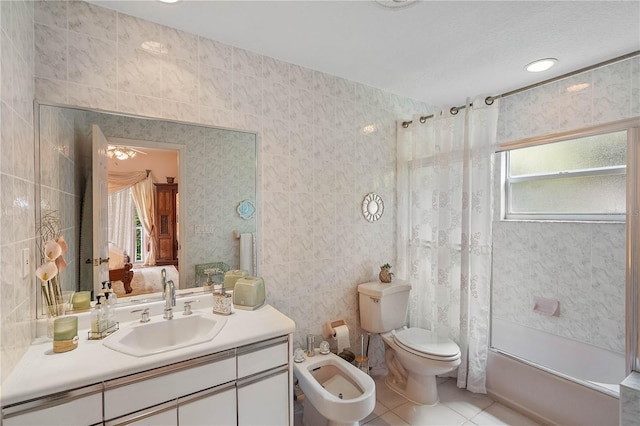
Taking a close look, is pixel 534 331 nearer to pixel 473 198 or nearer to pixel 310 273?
pixel 473 198

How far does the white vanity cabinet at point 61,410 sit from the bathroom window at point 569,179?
273 centimetres

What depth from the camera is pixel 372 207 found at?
2.56 m

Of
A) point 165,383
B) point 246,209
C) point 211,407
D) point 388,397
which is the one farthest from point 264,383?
point 388,397

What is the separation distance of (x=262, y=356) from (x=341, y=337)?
941 mm

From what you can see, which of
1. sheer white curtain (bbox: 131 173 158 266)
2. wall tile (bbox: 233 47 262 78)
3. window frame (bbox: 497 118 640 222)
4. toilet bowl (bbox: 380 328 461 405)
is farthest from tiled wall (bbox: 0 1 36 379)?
window frame (bbox: 497 118 640 222)

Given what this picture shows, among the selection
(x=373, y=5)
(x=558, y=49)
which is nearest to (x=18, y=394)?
(x=373, y=5)

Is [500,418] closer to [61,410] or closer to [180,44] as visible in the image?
[61,410]

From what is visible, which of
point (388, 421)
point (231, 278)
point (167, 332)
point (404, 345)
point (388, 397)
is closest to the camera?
point (167, 332)

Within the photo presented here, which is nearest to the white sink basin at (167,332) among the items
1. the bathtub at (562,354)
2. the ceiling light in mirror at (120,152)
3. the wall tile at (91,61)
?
the ceiling light in mirror at (120,152)

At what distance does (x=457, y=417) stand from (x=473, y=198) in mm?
1526

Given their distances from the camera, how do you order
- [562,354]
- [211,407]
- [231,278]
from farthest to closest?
1. [562,354]
2. [231,278]
3. [211,407]

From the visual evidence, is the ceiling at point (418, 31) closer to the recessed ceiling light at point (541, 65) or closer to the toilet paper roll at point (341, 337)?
the recessed ceiling light at point (541, 65)

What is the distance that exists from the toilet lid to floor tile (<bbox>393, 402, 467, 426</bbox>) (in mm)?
406

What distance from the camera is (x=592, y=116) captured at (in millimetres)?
2133
